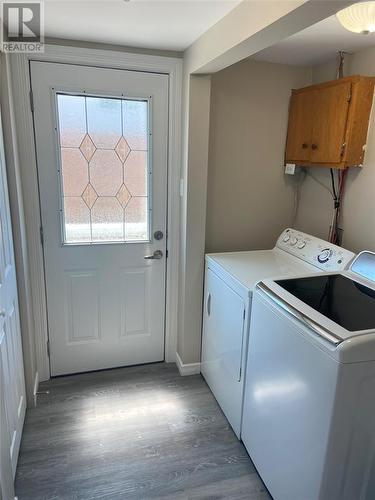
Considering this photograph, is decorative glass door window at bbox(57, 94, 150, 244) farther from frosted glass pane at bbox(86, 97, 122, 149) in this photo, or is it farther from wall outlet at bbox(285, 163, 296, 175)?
wall outlet at bbox(285, 163, 296, 175)

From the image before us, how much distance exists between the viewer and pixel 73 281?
8.02ft

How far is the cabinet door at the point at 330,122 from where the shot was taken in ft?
6.67

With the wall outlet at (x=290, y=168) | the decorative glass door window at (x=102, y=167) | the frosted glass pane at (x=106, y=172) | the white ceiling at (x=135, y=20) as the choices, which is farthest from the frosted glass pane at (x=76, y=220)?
the wall outlet at (x=290, y=168)

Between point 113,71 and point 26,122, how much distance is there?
62cm

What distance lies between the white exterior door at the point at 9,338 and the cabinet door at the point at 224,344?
118 cm

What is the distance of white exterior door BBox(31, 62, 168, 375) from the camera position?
219cm

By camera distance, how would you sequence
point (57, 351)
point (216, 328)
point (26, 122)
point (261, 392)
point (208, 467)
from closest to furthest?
1. point (261, 392)
2. point (208, 467)
3. point (26, 122)
4. point (216, 328)
5. point (57, 351)

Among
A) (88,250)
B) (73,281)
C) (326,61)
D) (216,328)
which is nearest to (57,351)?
(73,281)

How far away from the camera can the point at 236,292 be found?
1982 millimetres

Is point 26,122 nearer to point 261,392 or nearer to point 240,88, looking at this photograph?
point 240,88

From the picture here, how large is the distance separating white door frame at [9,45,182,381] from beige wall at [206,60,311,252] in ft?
0.81

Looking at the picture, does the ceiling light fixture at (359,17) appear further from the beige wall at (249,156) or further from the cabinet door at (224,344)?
the cabinet door at (224,344)

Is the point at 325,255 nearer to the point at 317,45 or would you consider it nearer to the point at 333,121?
the point at 333,121

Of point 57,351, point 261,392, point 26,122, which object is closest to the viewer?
point 261,392
